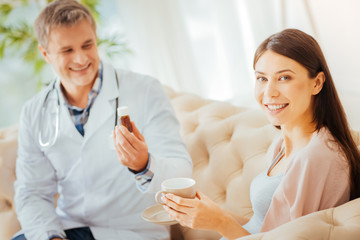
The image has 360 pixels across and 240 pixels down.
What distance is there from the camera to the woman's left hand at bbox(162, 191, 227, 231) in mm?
1228

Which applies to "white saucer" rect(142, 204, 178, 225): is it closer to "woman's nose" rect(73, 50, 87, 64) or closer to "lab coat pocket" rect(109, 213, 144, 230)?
"lab coat pocket" rect(109, 213, 144, 230)

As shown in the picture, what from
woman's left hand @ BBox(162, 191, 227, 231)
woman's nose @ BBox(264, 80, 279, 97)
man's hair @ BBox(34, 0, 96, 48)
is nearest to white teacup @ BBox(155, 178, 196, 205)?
woman's left hand @ BBox(162, 191, 227, 231)

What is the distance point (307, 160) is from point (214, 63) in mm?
3603

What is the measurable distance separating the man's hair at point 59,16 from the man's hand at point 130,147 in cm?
63

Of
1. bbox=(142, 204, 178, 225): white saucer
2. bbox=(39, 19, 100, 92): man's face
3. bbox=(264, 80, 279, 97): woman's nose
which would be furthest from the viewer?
bbox=(39, 19, 100, 92): man's face

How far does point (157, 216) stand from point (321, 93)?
0.67 m

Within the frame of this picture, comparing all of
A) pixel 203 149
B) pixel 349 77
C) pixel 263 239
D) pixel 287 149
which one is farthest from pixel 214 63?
pixel 263 239

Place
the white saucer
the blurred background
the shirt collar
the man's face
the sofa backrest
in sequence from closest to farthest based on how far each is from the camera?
the white saucer, the sofa backrest, the man's face, the shirt collar, the blurred background

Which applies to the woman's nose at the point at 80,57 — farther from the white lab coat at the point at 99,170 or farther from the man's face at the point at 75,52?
the white lab coat at the point at 99,170

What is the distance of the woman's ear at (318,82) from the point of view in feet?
3.94

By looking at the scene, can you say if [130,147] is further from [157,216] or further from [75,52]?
[75,52]

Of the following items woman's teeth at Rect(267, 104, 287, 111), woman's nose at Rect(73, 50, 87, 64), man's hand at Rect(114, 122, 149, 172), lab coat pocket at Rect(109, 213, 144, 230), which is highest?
woman's nose at Rect(73, 50, 87, 64)

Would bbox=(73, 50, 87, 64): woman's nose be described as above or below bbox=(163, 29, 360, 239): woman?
above

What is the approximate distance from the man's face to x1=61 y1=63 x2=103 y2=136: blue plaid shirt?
4cm
